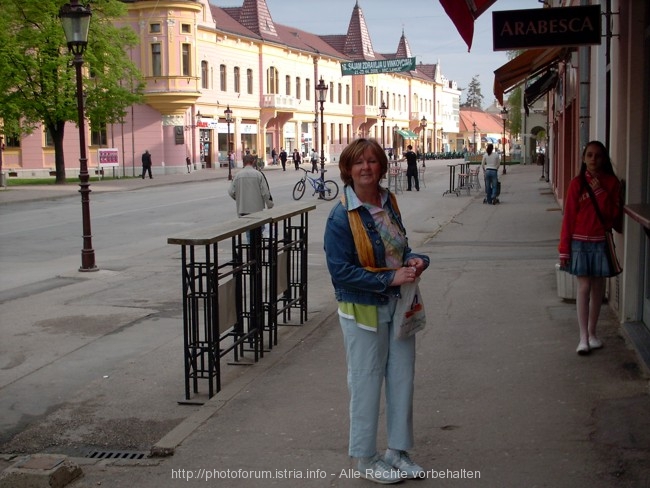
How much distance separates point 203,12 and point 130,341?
53.5 m

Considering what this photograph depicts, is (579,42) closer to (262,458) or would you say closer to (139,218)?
(262,458)

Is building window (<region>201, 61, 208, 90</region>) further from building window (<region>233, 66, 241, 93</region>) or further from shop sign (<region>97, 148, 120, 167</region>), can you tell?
shop sign (<region>97, 148, 120, 167</region>)

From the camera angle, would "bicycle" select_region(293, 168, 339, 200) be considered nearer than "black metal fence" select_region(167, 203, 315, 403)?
No

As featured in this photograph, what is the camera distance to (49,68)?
4166 cm

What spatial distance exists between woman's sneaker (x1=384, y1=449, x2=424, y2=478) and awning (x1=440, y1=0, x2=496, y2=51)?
2.82 m

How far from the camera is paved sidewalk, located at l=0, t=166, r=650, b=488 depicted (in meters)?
4.77

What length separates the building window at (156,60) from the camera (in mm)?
54750

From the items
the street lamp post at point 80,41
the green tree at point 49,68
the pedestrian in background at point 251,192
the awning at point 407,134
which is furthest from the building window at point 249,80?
the pedestrian in background at point 251,192

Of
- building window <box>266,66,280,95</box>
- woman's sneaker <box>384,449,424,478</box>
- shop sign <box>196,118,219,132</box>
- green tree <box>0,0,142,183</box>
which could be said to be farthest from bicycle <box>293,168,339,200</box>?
building window <box>266,66,280,95</box>

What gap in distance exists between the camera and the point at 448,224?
66.9 ft

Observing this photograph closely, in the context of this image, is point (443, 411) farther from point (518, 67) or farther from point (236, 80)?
point (236, 80)

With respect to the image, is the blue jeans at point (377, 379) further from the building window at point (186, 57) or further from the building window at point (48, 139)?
the building window at point (186, 57)

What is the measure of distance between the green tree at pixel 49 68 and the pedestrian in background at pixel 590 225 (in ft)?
123

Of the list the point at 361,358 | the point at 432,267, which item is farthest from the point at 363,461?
the point at 432,267
